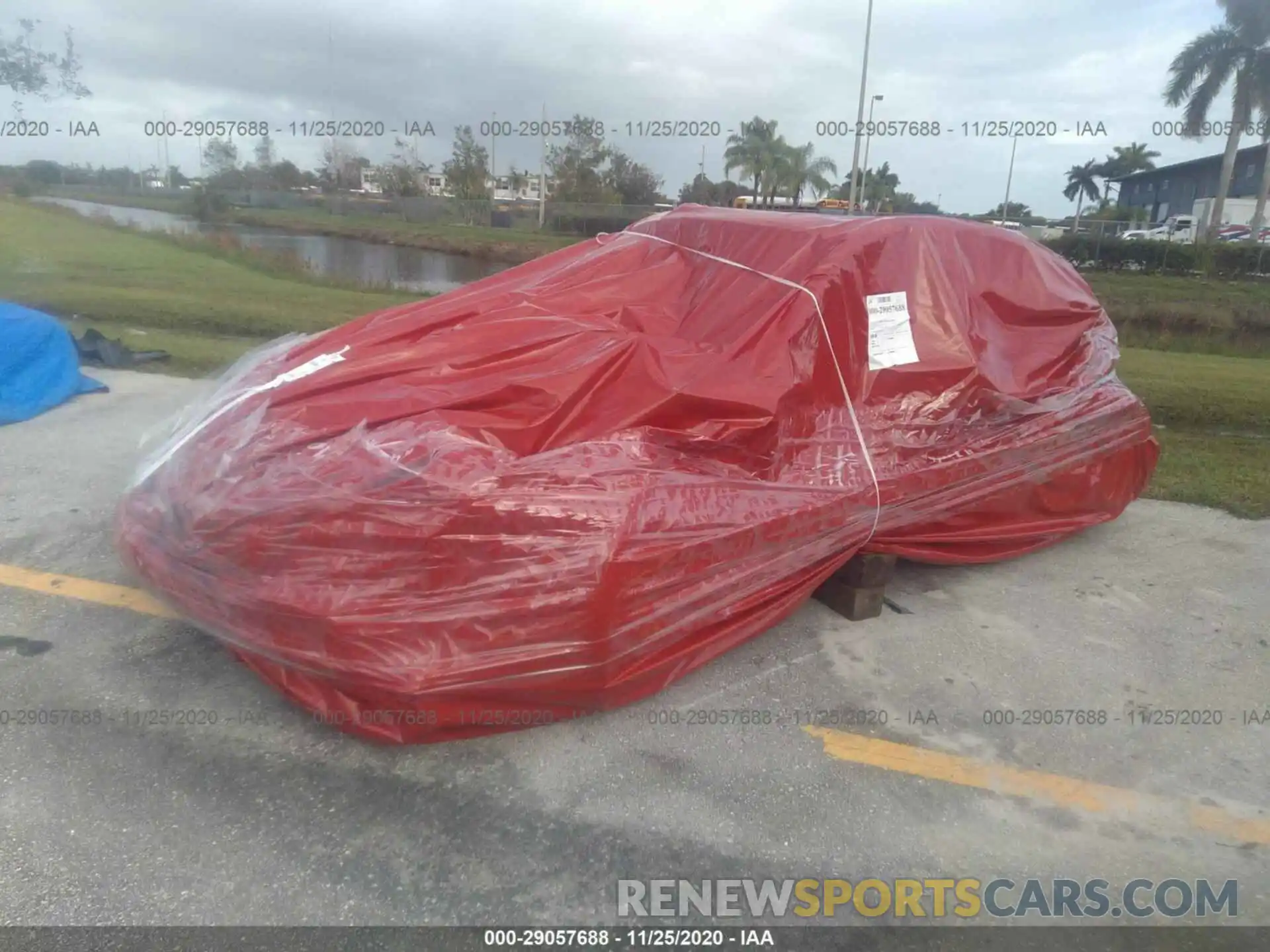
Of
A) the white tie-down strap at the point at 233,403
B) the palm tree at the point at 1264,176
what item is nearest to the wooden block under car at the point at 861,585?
the white tie-down strap at the point at 233,403

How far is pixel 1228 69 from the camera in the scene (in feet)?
91.6

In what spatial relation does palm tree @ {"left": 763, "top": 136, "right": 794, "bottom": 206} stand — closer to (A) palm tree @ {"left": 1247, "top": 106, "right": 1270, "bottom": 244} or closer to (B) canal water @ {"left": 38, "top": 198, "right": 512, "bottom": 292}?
(B) canal water @ {"left": 38, "top": 198, "right": 512, "bottom": 292}

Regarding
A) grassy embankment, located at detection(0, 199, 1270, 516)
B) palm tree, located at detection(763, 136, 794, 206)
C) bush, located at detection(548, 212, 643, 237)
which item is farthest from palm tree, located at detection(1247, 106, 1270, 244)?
bush, located at detection(548, 212, 643, 237)

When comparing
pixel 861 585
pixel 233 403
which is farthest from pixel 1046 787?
pixel 233 403

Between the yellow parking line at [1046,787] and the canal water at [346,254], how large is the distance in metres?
15.8

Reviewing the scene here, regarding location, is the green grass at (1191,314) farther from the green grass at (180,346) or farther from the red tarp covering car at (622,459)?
the green grass at (180,346)

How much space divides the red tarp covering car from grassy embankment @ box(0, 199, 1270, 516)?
7.34 feet

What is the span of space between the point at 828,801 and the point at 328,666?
59.3 inches

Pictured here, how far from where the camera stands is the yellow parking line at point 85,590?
350 centimetres

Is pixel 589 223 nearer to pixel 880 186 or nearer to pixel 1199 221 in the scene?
pixel 880 186

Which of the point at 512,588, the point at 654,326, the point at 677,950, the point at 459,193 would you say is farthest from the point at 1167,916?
the point at 459,193

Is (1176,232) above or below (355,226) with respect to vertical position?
above

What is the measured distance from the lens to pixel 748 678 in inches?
123

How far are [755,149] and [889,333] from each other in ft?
57.1
